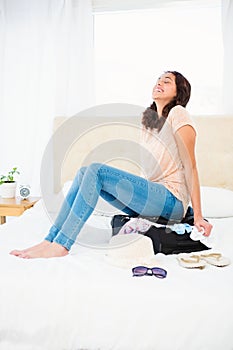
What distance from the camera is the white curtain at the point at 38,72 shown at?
3633 mm

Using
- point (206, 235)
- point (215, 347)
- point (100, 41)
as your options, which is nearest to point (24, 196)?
point (100, 41)

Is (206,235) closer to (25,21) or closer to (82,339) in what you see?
(82,339)

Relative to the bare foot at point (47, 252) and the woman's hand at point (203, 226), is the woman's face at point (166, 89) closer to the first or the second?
the woman's hand at point (203, 226)

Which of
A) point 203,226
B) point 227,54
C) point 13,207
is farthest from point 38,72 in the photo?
point 203,226

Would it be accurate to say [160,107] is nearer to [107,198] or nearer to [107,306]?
[107,198]

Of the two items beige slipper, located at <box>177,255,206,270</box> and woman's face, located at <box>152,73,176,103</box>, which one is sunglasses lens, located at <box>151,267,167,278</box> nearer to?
beige slipper, located at <box>177,255,206,270</box>

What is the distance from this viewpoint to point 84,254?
2088 mm

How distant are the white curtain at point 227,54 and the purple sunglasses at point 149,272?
189 cm

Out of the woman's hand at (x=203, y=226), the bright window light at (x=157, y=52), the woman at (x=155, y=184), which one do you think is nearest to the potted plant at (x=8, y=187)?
the bright window light at (x=157, y=52)

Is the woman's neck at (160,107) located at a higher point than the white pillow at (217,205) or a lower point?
higher

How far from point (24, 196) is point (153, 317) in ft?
7.12

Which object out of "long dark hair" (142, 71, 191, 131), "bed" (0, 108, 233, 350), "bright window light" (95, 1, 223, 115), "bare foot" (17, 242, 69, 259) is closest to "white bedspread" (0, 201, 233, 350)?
"bed" (0, 108, 233, 350)

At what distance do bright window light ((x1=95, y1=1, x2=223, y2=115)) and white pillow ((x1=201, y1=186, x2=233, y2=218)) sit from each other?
86 cm

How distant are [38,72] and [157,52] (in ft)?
3.34
